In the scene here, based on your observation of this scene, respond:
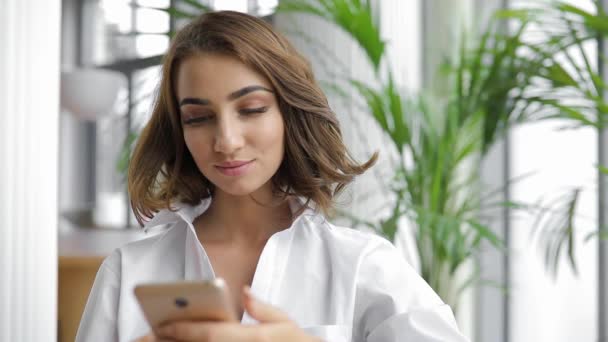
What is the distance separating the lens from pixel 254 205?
4.30ft

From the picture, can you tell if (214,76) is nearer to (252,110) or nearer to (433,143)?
(252,110)

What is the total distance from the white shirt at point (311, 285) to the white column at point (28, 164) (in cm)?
58

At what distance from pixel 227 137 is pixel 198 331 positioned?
0.36 metres

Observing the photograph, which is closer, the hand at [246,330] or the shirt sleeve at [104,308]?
the hand at [246,330]

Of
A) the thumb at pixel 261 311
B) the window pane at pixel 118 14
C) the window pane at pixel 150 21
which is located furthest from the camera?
the window pane at pixel 118 14

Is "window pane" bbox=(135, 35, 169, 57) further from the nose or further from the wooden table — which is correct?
the nose

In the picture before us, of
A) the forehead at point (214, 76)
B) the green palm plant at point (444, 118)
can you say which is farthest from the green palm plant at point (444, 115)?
the forehead at point (214, 76)

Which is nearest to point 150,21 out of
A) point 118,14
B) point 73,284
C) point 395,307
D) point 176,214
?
point 118,14

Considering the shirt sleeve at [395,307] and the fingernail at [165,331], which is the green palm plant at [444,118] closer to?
the shirt sleeve at [395,307]

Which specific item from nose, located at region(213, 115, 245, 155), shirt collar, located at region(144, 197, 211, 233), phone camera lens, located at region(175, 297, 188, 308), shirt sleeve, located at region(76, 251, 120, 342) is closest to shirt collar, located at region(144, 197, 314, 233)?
shirt collar, located at region(144, 197, 211, 233)

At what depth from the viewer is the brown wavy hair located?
1195mm

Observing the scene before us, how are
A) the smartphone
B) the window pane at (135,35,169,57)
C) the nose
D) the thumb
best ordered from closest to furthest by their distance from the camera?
the smartphone
the thumb
the nose
the window pane at (135,35,169,57)

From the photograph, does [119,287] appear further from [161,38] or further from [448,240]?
[161,38]

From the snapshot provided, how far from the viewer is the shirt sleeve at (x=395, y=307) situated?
3.91 ft
